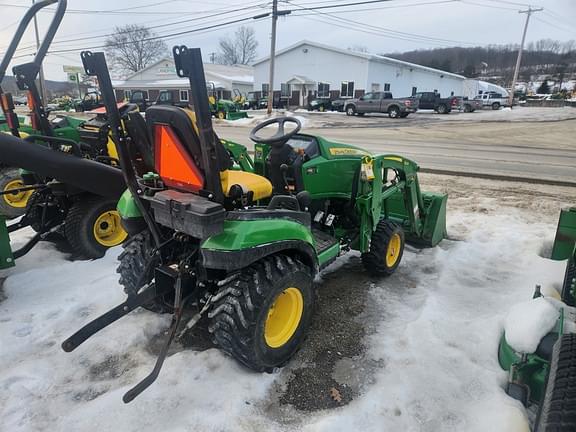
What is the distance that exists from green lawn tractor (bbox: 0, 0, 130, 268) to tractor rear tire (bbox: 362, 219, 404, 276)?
101 inches

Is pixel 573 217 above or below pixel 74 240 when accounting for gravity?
above

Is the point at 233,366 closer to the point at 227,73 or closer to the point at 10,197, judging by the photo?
the point at 10,197

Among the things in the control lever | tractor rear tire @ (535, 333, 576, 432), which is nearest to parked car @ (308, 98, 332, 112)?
the control lever

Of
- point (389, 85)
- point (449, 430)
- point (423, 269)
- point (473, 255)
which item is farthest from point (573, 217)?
point (389, 85)

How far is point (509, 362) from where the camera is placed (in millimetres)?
→ 2541

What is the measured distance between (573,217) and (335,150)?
219 centimetres

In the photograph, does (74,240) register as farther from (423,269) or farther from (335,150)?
(423,269)

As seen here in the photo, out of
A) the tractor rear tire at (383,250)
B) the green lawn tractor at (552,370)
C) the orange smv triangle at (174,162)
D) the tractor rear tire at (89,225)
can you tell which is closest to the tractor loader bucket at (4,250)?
the tractor rear tire at (89,225)

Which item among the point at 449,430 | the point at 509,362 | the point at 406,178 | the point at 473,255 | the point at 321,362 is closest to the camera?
the point at 449,430

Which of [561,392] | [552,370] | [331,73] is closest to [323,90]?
[331,73]

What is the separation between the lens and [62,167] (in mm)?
3955

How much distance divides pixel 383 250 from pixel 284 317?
1441mm

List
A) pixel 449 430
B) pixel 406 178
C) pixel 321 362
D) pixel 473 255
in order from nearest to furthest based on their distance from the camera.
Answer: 1. pixel 449 430
2. pixel 321 362
3. pixel 406 178
4. pixel 473 255

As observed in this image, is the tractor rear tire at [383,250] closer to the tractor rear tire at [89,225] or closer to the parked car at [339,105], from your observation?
the tractor rear tire at [89,225]
